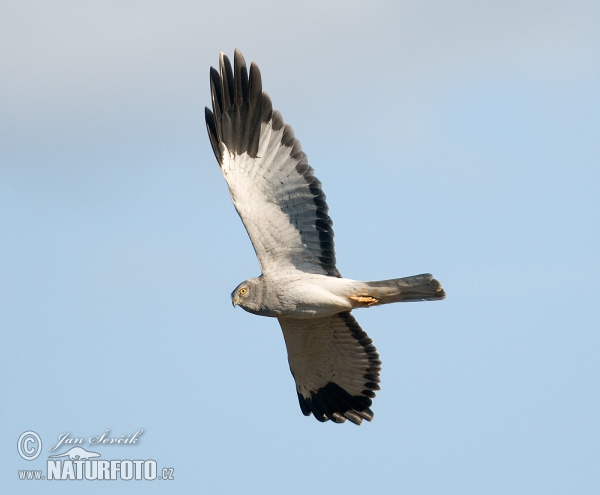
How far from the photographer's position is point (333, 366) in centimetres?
1748

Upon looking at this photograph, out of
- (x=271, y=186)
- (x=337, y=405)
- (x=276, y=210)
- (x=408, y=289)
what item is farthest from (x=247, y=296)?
(x=337, y=405)

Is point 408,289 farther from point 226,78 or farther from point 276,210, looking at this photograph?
point 226,78

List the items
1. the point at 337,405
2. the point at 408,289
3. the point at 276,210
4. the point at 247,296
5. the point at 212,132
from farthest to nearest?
the point at 337,405
the point at 212,132
the point at 276,210
the point at 247,296
the point at 408,289

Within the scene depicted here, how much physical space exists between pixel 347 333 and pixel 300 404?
5.37ft

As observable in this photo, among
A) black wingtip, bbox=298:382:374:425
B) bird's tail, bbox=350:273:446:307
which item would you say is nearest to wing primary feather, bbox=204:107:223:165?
bird's tail, bbox=350:273:446:307

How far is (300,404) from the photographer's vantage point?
58.9 ft

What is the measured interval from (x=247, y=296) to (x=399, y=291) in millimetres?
2022

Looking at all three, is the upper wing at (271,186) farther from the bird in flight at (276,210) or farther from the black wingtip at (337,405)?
the black wingtip at (337,405)

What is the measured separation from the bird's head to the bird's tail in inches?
49.1

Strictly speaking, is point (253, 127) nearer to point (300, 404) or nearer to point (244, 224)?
point (244, 224)

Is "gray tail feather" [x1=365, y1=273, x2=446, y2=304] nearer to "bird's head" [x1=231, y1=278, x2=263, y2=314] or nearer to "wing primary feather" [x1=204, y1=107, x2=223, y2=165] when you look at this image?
"bird's head" [x1=231, y1=278, x2=263, y2=314]

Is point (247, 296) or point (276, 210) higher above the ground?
point (276, 210)

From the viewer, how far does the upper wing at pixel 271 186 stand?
1611cm

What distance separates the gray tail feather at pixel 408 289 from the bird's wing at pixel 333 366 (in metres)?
1.05
